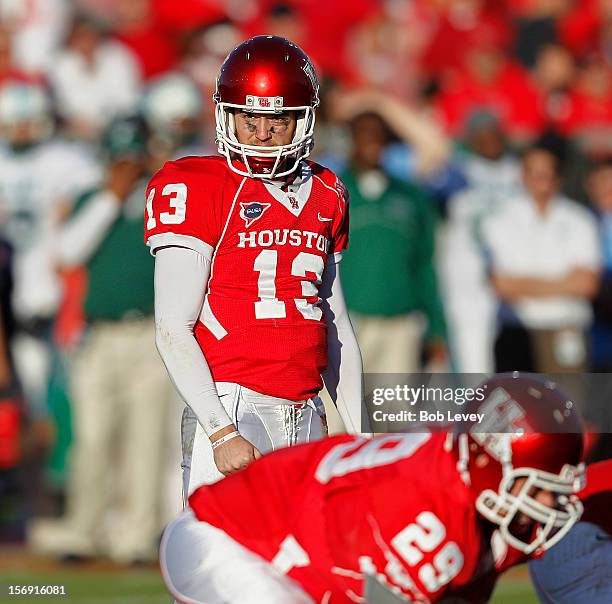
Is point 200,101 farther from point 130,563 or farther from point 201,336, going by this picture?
point 201,336

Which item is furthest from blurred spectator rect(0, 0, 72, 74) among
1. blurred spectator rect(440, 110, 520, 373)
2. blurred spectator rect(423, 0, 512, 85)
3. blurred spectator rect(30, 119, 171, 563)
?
blurred spectator rect(440, 110, 520, 373)

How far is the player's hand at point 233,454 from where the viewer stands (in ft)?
13.8

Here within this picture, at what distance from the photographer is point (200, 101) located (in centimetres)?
877

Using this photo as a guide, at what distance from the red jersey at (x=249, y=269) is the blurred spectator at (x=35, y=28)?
587 cm

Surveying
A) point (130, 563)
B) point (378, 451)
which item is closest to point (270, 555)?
point (378, 451)

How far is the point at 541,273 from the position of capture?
888cm

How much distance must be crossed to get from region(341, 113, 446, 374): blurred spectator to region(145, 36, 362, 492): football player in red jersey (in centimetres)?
355

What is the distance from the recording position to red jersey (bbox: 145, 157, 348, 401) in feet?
14.6

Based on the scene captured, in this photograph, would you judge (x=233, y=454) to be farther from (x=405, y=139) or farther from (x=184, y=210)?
(x=405, y=139)

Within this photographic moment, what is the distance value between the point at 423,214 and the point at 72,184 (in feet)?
6.96

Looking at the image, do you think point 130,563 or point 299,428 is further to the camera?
point 130,563

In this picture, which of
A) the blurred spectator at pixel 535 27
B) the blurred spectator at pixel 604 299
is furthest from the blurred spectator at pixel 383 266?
the blurred spectator at pixel 535 27

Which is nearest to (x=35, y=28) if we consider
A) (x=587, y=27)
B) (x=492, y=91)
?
(x=492, y=91)

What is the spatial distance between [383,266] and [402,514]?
5026 mm
